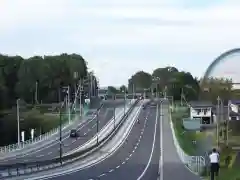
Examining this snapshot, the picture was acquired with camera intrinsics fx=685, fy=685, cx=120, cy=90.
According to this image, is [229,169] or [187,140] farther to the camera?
[187,140]

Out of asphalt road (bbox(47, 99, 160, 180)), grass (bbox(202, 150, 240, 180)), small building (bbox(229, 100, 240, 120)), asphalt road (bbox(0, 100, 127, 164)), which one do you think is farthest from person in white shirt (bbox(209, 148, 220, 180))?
asphalt road (bbox(0, 100, 127, 164))

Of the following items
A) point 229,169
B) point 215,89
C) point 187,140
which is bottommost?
point 187,140

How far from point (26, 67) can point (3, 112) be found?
128 ft

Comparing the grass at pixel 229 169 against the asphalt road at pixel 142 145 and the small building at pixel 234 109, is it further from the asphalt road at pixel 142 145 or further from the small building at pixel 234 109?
the asphalt road at pixel 142 145

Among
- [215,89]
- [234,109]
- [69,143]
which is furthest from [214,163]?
[69,143]

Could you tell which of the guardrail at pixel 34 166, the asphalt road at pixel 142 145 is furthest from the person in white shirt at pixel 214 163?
the asphalt road at pixel 142 145

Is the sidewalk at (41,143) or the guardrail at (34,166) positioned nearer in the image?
the guardrail at (34,166)

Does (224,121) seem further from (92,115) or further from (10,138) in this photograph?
(92,115)

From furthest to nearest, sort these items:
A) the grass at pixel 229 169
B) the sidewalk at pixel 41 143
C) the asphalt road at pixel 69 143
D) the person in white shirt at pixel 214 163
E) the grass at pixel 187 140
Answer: the sidewalk at pixel 41 143
the asphalt road at pixel 69 143
the grass at pixel 187 140
the person in white shirt at pixel 214 163
the grass at pixel 229 169

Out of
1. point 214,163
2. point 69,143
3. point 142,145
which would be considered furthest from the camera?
point 69,143

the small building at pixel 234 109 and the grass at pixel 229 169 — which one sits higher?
the small building at pixel 234 109

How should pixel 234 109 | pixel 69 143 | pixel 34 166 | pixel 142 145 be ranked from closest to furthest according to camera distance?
pixel 234 109 < pixel 34 166 < pixel 142 145 < pixel 69 143

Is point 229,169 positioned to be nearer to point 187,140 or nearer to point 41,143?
point 187,140

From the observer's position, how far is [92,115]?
169 metres
